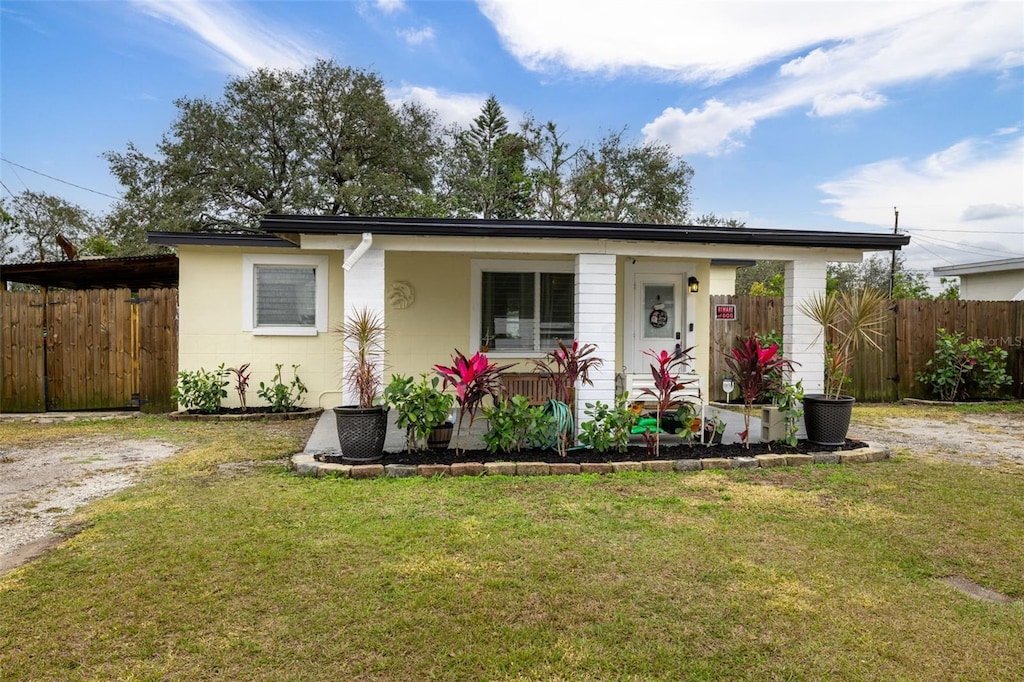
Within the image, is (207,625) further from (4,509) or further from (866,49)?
(866,49)

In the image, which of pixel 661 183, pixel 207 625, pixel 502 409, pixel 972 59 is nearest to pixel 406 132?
pixel 661 183

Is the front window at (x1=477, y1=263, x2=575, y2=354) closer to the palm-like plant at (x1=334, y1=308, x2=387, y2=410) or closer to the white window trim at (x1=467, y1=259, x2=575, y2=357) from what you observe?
the white window trim at (x1=467, y1=259, x2=575, y2=357)

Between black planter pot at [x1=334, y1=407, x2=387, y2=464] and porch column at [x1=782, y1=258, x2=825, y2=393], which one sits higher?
porch column at [x1=782, y1=258, x2=825, y2=393]

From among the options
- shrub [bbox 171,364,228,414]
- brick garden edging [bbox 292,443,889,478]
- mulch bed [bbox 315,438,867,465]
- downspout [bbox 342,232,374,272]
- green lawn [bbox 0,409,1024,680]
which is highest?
downspout [bbox 342,232,374,272]

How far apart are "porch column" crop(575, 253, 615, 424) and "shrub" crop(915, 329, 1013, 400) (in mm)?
8069

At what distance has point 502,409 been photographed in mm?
5301

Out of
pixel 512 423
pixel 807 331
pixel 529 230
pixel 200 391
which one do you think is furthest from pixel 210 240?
pixel 807 331

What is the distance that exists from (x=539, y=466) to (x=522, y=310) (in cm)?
373

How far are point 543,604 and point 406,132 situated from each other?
19515 millimetres

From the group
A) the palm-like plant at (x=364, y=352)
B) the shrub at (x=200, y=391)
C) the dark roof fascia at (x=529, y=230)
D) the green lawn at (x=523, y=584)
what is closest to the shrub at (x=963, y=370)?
the dark roof fascia at (x=529, y=230)

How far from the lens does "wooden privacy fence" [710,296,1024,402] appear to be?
1036 centimetres

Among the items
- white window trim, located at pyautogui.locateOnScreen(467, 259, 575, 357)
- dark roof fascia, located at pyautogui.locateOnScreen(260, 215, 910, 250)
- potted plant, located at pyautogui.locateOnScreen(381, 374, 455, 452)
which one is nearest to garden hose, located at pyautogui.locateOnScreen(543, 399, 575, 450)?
potted plant, located at pyautogui.locateOnScreen(381, 374, 455, 452)

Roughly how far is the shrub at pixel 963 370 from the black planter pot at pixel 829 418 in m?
6.17

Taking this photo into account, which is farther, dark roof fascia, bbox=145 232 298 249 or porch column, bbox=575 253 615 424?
dark roof fascia, bbox=145 232 298 249
